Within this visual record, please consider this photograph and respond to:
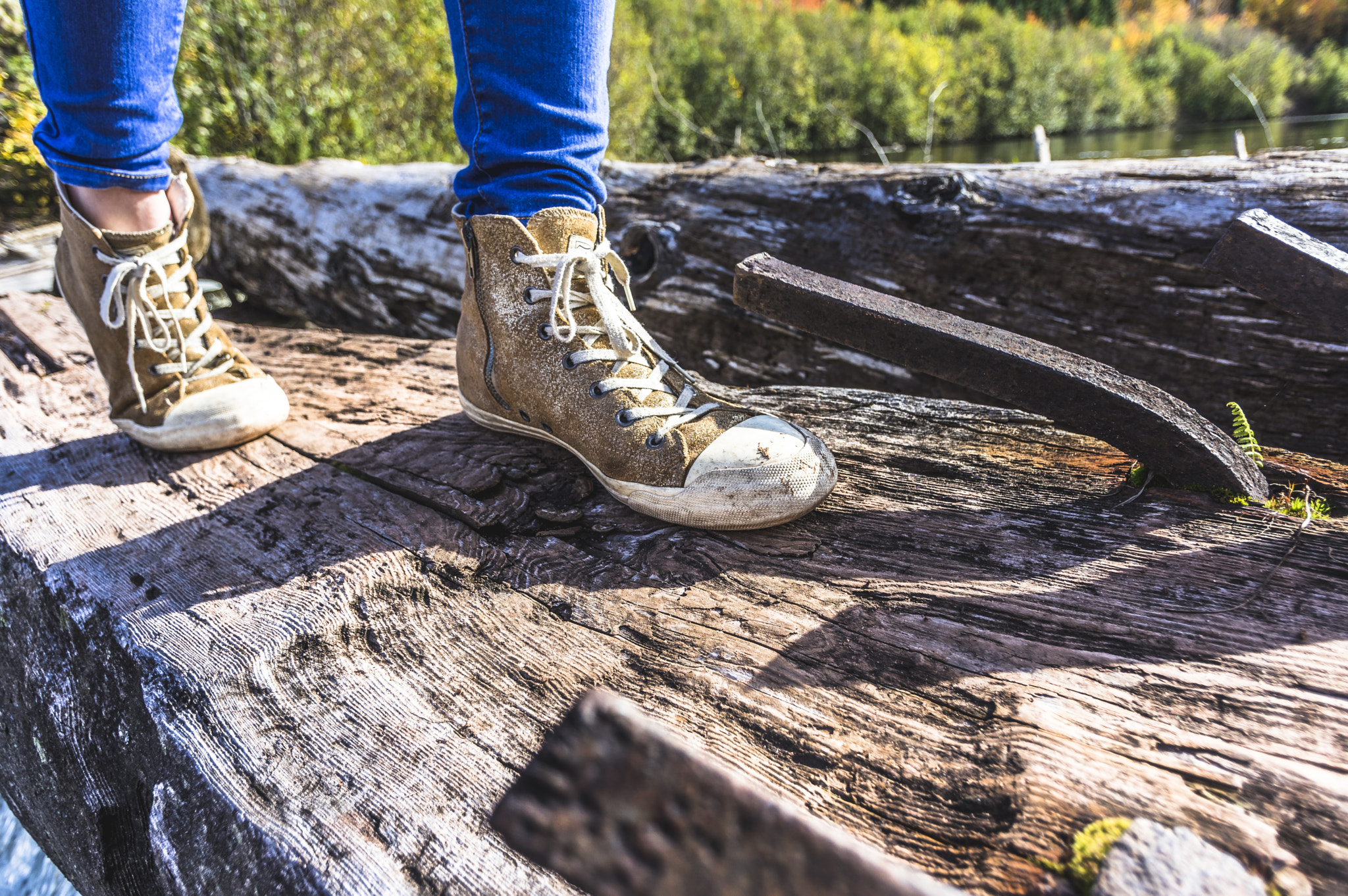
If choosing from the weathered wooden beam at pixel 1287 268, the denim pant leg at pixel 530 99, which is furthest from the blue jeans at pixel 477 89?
the weathered wooden beam at pixel 1287 268

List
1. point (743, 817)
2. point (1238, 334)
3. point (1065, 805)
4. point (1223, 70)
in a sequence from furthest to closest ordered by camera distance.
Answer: point (1223, 70) < point (1238, 334) < point (1065, 805) < point (743, 817)

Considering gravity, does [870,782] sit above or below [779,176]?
below

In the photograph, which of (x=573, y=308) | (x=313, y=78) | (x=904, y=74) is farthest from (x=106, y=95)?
(x=904, y=74)

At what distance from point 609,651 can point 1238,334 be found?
1659mm

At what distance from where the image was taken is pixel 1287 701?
791 millimetres

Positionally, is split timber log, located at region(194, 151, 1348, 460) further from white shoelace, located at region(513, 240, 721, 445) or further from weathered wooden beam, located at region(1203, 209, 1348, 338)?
white shoelace, located at region(513, 240, 721, 445)

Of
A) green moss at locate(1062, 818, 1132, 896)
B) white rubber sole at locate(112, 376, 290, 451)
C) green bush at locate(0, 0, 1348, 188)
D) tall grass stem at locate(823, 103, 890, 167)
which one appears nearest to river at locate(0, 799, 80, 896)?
white rubber sole at locate(112, 376, 290, 451)

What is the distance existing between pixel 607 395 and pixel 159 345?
1.16 m

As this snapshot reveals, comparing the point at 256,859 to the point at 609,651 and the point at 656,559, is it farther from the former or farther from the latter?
the point at 656,559

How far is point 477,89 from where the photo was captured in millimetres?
1296

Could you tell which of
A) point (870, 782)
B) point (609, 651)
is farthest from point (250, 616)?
point (870, 782)

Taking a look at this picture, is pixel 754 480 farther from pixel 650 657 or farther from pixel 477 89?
pixel 477 89

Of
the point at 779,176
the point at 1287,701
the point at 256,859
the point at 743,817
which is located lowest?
the point at 256,859

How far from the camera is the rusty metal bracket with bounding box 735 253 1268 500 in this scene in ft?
3.69
